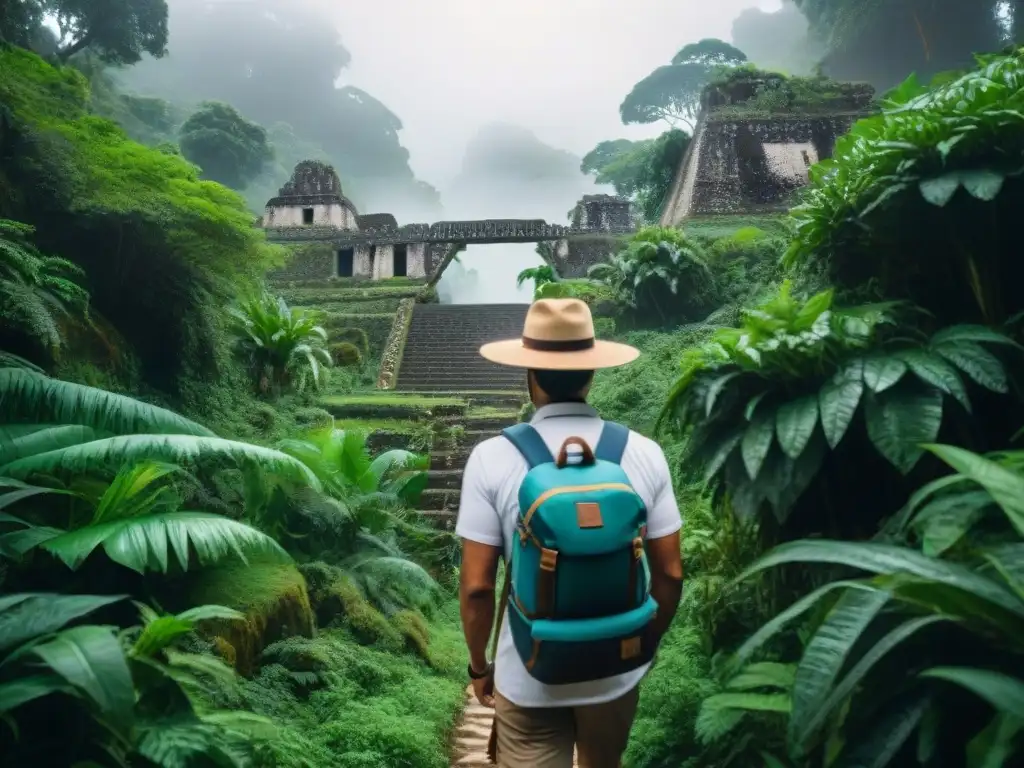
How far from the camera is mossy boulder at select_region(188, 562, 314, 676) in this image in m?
3.23

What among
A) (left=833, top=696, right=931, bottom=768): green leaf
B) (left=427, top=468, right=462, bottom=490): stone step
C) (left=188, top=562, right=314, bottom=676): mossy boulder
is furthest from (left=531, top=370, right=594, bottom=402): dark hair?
(left=427, top=468, right=462, bottom=490): stone step

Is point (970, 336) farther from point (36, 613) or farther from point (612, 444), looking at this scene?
point (36, 613)

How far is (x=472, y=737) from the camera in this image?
3.77m

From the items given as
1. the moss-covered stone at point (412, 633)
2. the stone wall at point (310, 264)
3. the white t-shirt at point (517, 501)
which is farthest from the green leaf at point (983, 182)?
the stone wall at point (310, 264)

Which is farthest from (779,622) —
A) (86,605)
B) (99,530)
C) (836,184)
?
(99,530)

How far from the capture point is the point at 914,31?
27281 mm

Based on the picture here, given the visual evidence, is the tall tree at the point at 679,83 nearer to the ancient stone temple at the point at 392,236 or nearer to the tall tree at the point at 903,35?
the tall tree at the point at 903,35

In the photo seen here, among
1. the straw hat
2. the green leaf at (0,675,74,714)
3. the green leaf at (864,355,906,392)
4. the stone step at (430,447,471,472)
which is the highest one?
the straw hat

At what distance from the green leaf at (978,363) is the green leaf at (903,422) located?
0.43 feet

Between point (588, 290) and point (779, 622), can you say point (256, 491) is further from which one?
point (588, 290)

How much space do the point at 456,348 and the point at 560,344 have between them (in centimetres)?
1329

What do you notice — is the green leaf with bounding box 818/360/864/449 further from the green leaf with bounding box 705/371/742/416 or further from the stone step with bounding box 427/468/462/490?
the stone step with bounding box 427/468/462/490

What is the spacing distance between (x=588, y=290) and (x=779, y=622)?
1116 centimetres

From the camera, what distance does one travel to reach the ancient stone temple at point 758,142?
A: 18859 mm
